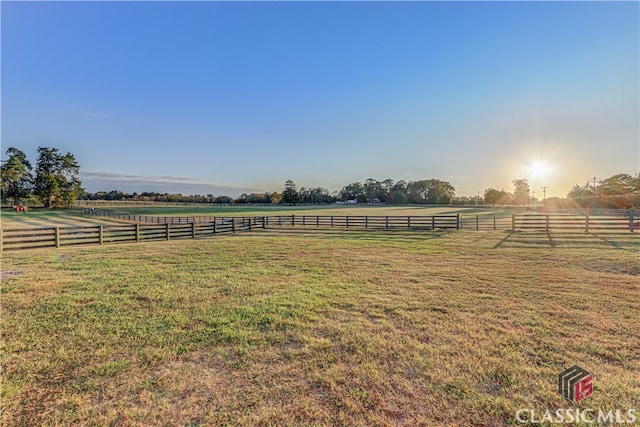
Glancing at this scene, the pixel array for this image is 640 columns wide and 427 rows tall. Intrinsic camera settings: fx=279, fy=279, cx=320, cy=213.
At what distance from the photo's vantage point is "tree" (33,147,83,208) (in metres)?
48.5

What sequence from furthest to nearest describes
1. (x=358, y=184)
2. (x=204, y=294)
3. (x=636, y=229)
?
(x=358, y=184)
(x=636, y=229)
(x=204, y=294)

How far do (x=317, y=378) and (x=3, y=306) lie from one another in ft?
18.0

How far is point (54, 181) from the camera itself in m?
48.5

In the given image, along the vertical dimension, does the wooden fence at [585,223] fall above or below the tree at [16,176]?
below

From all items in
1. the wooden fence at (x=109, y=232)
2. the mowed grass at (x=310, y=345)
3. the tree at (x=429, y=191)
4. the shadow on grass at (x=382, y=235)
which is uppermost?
the tree at (x=429, y=191)

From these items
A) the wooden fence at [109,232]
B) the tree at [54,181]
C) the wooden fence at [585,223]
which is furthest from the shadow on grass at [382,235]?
the tree at [54,181]

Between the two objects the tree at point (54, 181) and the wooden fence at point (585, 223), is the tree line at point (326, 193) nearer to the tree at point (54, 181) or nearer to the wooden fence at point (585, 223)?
the tree at point (54, 181)

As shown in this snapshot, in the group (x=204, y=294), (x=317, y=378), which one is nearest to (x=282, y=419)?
(x=317, y=378)

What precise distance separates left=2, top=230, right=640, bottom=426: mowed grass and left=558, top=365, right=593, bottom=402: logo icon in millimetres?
60

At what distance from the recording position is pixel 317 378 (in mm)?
2719

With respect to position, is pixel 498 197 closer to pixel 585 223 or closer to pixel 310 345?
pixel 585 223

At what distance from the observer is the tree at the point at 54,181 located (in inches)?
1909

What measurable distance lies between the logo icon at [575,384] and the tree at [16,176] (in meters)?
74.1

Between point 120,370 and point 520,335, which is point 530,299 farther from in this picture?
point 120,370
